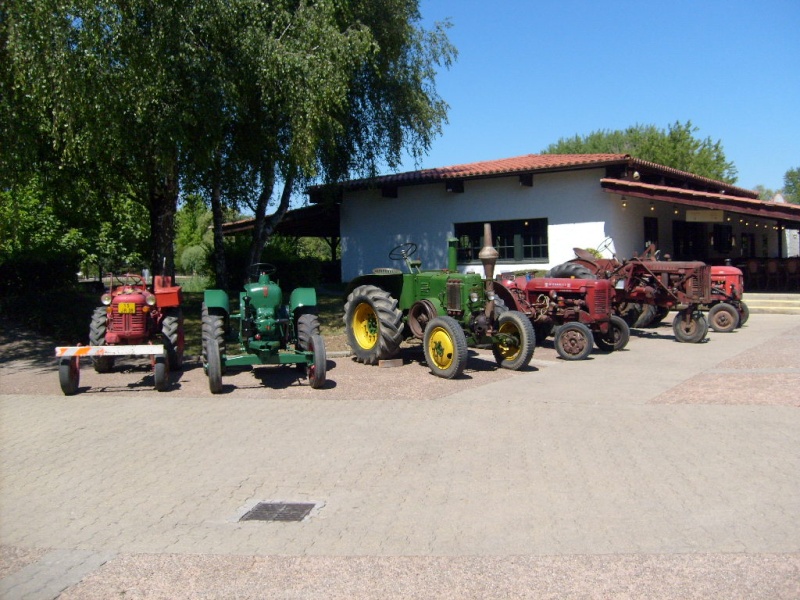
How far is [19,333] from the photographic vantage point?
13.8 m

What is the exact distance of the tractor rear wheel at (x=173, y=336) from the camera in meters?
10.1

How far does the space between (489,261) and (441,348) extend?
140cm

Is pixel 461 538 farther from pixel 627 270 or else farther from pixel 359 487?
pixel 627 270

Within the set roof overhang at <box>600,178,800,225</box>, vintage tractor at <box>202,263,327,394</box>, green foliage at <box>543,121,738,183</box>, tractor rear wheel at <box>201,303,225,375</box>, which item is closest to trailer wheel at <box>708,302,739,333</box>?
roof overhang at <box>600,178,800,225</box>

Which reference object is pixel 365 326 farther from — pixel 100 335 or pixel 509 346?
pixel 100 335

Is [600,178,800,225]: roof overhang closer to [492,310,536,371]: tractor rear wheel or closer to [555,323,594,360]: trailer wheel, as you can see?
[555,323,594,360]: trailer wheel

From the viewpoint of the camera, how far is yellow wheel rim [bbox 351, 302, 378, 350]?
38.6 ft

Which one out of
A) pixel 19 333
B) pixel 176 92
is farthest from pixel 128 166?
pixel 19 333

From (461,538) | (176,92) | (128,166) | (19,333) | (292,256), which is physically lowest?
(461,538)

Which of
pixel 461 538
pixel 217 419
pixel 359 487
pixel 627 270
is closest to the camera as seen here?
pixel 461 538

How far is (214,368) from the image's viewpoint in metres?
8.91

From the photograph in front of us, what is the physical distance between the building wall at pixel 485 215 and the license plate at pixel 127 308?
42.8 ft

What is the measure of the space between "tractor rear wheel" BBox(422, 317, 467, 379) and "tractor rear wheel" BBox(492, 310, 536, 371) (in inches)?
36.8

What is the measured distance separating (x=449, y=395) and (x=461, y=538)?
4.39 m
